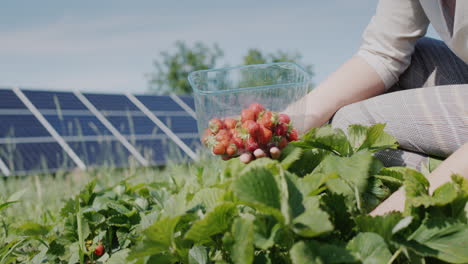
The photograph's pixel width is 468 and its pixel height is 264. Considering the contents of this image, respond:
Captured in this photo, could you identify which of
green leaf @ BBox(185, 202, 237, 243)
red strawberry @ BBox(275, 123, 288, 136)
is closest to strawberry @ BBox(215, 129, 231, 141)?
red strawberry @ BBox(275, 123, 288, 136)

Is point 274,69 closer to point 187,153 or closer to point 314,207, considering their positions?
point 314,207

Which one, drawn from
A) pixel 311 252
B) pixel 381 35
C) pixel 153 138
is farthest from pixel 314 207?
pixel 153 138

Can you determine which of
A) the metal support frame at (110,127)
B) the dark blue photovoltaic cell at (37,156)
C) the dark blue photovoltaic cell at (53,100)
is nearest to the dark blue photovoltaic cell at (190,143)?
the metal support frame at (110,127)

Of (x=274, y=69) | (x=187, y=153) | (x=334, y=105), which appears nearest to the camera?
(x=274, y=69)

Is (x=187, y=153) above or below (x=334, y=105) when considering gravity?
below

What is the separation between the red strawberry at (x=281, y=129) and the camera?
1.08 meters

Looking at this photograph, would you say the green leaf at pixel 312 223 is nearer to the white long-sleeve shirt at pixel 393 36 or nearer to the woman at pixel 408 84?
the woman at pixel 408 84

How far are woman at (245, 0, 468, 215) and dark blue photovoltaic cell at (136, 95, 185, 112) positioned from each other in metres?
5.96

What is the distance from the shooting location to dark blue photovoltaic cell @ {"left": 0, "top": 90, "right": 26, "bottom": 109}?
6379 mm

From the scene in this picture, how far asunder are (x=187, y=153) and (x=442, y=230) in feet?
15.7

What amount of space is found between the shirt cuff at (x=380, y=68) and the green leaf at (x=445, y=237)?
926 mm

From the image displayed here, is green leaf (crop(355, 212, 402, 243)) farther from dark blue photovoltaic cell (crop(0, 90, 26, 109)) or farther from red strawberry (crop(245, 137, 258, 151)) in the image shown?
dark blue photovoltaic cell (crop(0, 90, 26, 109))

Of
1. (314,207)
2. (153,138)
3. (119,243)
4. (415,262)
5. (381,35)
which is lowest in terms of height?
(153,138)

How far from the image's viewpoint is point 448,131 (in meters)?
1.15
